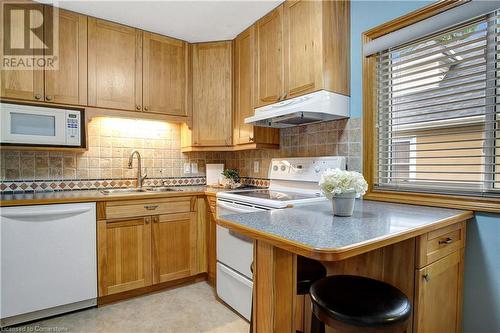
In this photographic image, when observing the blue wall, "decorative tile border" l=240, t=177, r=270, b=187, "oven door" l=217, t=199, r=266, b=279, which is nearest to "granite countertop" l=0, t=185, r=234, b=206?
"oven door" l=217, t=199, r=266, b=279

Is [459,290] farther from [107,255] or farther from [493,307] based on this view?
[107,255]

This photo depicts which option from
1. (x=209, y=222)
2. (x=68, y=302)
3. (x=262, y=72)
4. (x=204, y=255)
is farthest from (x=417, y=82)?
(x=68, y=302)

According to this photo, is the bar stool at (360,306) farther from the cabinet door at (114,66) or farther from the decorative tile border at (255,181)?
the cabinet door at (114,66)

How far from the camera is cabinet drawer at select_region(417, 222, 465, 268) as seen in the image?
1.18m

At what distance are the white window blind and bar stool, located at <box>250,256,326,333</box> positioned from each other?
834 millimetres

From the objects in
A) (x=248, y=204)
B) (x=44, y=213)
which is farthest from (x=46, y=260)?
(x=248, y=204)

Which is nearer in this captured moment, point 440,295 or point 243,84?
point 440,295

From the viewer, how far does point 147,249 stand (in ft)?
7.81

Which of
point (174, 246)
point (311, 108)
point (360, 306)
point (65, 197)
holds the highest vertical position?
point (311, 108)

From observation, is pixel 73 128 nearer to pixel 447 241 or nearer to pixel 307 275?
pixel 307 275

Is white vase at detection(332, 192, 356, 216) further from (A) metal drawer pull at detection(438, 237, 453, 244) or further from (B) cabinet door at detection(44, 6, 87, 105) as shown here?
(B) cabinet door at detection(44, 6, 87, 105)

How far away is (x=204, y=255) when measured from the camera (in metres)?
2.70

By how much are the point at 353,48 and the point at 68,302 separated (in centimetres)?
288

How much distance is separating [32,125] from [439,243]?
2.81 m
